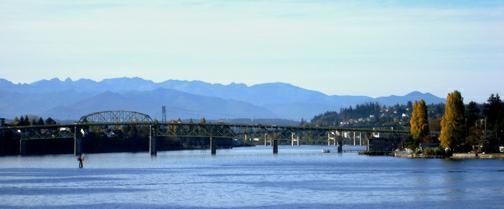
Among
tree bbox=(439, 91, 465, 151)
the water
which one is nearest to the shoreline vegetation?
tree bbox=(439, 91, 465, 151)

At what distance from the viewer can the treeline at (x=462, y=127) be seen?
148400 millimetres

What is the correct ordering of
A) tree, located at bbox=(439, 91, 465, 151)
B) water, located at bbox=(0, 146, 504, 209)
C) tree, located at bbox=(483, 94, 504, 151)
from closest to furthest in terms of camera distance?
water, located at bbox=(0, 146, 504, 209) → tree, located at bbox=(439, 91, 465, 151) → tree, located at bbox=(483, 94, 504, 151)

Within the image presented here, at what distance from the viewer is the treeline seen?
148m

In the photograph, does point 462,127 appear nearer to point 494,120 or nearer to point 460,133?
point 460,133

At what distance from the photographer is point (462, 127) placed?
493 feet

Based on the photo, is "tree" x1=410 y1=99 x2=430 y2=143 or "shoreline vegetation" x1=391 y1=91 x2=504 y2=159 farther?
"tree" x1=410 y1=99 x2=430 y2=143

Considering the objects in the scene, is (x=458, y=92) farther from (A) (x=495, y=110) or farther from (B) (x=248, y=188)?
(B) (x=248, y=188)

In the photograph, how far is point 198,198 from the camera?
2741 inches

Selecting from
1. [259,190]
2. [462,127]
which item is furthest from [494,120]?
[259,190]

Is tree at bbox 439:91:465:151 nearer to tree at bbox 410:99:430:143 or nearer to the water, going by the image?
tree at bbox 410:99:430:143

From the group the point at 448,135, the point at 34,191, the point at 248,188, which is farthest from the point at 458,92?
the point at 34,191

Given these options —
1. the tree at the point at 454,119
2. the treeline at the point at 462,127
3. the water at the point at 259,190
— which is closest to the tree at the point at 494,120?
the treeline at the point at 462,127

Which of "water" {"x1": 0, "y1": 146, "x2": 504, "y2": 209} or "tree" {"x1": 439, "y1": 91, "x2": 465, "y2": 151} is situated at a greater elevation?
"tree" {"x1": 439, "y1": 91, "x2": 465, "y2": 151}

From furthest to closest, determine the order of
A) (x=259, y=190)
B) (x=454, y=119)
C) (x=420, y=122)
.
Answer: (x=420, y=122) → (x=454, y=119) → (x=259, y=190)
